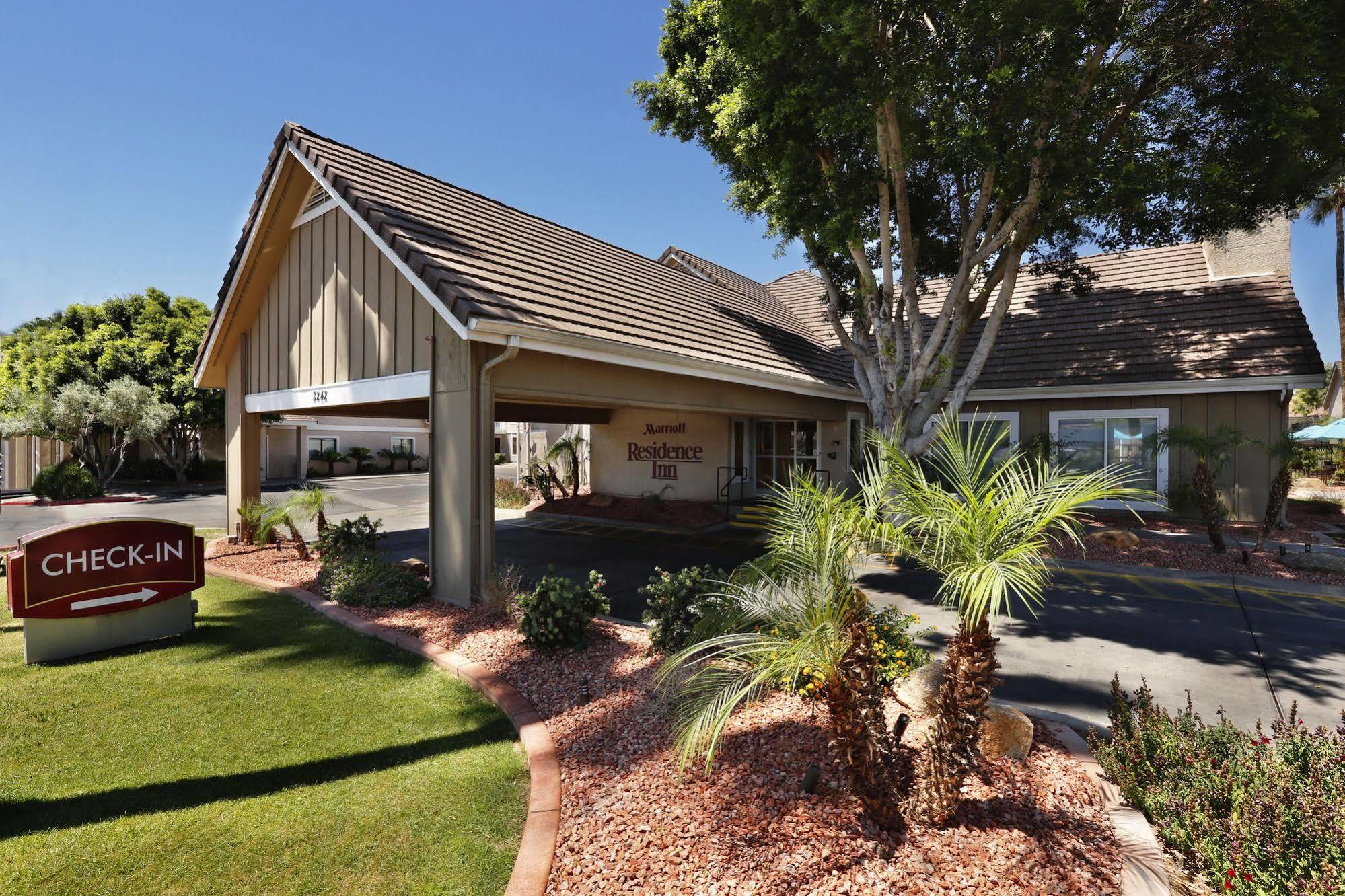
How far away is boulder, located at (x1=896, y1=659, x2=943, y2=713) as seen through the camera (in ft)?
14.0

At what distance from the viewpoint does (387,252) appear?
24.8ft

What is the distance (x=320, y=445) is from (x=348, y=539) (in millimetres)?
30477

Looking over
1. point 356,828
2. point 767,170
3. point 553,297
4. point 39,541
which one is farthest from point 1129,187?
point 39,541

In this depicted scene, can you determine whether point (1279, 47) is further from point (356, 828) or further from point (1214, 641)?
point (356, 828)

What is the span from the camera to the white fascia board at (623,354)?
671 centimetres

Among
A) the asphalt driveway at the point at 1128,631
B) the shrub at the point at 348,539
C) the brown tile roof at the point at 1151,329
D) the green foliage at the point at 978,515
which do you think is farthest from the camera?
the brown tile roof at the point at 1151,329

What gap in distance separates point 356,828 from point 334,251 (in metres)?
8.39

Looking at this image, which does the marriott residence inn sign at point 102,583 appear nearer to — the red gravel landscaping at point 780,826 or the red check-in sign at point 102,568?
the red check-in sign at point 102,568

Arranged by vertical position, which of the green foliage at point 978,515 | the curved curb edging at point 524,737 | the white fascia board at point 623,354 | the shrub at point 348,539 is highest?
the white fascia board at point 623,354

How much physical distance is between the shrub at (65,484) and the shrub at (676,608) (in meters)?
26.3

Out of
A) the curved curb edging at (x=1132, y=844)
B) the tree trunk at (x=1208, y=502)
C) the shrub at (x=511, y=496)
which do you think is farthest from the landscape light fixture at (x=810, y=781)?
the shrub at (x=511, y=496)

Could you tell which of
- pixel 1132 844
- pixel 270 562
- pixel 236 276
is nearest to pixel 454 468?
pixel 270 562

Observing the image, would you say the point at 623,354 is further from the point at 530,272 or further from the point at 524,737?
the point at 524,737

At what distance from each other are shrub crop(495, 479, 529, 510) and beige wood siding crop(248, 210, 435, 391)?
939 cm
